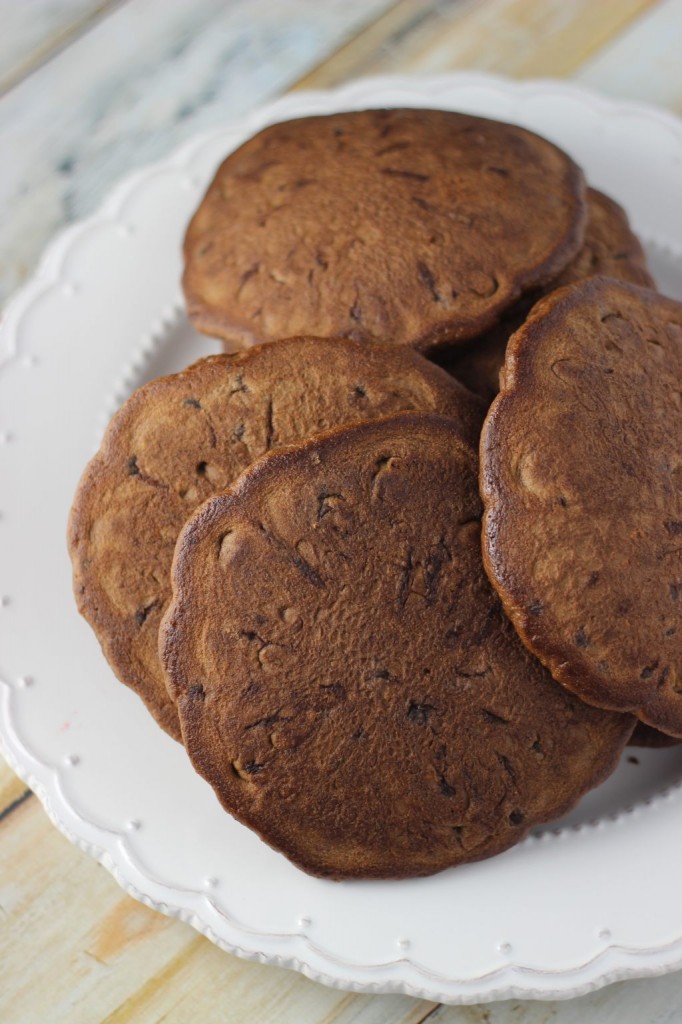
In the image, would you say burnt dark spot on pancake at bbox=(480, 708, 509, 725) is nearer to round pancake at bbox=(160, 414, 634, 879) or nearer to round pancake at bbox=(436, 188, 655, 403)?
round pancake at bbox=(160, 414, 634, 879)

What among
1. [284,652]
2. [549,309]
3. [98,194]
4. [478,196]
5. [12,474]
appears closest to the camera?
[284,652]

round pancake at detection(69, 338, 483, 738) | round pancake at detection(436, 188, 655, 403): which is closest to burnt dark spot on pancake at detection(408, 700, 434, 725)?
round pancake at detection(69, 338, 483, 738)

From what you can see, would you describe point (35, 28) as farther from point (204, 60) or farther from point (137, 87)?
point (204, 60)

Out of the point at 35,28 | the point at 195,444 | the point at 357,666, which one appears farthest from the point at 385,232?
the point at 35,28

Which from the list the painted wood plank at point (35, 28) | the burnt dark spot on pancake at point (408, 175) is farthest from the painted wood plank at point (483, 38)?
the burnt dark spot on pancake at point (408, 175)

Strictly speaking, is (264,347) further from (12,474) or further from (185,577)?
(12,474)

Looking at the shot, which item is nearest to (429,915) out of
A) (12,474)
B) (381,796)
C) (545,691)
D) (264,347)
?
(381,796)
